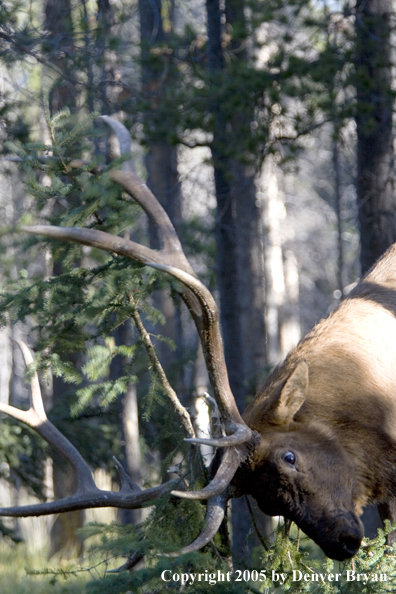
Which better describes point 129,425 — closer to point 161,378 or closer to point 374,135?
point 161,378

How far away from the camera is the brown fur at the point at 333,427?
333 cm

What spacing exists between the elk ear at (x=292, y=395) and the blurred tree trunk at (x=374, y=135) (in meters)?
3.99

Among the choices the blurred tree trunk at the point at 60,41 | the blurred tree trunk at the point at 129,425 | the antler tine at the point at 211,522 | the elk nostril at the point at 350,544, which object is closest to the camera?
the antler tine at the point at 211,522

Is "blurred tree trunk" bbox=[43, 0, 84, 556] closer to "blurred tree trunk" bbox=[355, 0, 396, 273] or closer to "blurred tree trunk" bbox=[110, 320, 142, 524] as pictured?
"blurred tree trunk" bbox=[110, 320, 142, 524]

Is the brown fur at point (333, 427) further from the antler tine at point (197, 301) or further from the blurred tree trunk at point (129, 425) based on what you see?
the blurred tree trunk at point (129, 425)

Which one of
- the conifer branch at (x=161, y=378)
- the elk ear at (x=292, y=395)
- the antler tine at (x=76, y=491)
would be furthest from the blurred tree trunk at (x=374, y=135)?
the antler tine at (x=76, y=491)

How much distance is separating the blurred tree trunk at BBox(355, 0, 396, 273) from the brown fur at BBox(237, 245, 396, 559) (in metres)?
2.98

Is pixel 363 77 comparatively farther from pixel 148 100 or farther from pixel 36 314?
pixel 36 314

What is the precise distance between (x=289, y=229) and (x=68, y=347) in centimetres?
2189

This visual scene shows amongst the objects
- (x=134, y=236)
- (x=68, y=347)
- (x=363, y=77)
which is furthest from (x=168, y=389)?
(x=134, y=236)

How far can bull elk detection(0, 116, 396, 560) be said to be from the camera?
3150mm

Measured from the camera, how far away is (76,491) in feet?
11.7

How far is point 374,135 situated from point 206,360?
5124 millimetres

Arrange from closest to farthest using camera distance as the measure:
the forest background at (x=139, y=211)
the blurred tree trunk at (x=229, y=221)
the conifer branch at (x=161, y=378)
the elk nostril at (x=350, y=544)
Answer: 1. the elk nostril at (x=350, y=544)
2. the forest background at (x=139, y=211)
3. the conifer branch at (x=161, y=378)
4. the blurred tree trunk at (x=229, y=221)
